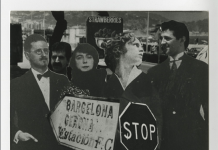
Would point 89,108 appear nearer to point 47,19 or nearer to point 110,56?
point 110,56

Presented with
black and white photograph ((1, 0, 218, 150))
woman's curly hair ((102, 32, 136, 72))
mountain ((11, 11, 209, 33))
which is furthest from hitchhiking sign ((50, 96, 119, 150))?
mountain ((11, 11, 209, 33))

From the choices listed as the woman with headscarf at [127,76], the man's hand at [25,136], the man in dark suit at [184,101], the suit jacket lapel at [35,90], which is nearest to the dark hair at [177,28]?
the man in dark suit at [184,101]

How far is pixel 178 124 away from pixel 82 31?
19.3 inches

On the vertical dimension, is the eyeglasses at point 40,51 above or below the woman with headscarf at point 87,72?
above

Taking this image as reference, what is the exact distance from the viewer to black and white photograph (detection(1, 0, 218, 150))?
0.86m

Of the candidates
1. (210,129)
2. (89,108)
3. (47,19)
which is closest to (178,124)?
(210,129)

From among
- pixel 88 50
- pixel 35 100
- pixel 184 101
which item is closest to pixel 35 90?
pixel 35 100

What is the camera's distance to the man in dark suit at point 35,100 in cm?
88

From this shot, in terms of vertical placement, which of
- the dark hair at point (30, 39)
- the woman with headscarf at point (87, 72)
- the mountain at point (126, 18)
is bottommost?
the woman with headscarf at point (87, 72)

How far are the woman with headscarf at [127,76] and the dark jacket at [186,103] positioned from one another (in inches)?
1.6

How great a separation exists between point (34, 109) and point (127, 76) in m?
0.37

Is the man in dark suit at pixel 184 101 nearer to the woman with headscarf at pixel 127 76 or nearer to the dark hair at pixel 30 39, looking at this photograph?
the woman with headscarf at pixel 127 76

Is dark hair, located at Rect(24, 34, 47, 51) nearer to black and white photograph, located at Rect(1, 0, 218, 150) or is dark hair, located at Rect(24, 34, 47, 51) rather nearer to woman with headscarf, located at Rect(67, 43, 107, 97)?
black and white photograph, located at Rect(1, 0, 218, 150)
